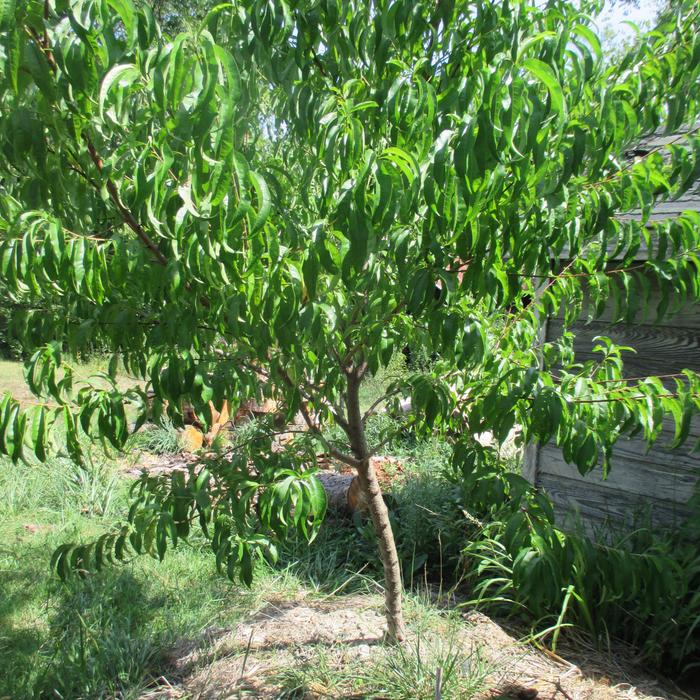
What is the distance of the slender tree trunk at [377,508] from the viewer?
252 centimetres

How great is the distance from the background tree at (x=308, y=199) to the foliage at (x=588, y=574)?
0.96ft

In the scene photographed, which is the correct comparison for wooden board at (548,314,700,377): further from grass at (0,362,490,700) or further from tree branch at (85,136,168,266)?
tree branch at (85,136,168,266)

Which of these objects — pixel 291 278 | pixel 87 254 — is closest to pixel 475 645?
pixel 291 278

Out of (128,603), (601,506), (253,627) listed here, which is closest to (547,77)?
(253,627)

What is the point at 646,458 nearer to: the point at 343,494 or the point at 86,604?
the point at 343,494

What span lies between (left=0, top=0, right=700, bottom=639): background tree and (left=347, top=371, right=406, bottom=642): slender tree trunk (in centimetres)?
24

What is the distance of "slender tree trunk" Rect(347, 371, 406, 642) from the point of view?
2.52 metres

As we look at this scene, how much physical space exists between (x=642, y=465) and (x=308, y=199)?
2.82 m

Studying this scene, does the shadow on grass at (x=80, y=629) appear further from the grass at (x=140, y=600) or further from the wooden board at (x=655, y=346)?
the wooden board at (x=655, y=346)

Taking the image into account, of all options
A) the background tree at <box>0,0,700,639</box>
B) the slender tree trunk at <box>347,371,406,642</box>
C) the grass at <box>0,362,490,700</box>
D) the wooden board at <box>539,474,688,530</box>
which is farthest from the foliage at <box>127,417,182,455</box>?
the background tree at <box>0,0,700,639</box>

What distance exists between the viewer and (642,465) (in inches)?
150

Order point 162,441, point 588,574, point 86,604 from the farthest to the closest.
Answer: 1. point 162,441
2. point 86,604
3. point 588,574

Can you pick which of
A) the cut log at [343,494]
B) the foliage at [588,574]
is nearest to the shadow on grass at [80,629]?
the cut log at [343,494]

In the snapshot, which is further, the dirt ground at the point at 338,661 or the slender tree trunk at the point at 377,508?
the dirt ground at the point at 338,661
